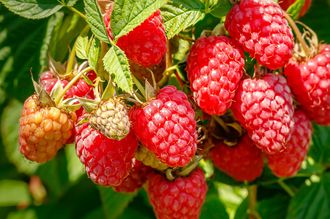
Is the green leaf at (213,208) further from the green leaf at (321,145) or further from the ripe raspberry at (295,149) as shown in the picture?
the ripe raspberry at (295,149)

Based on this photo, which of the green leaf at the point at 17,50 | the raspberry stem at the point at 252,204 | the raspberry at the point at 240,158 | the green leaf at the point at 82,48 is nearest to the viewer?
the green leaf at the point at 82,48

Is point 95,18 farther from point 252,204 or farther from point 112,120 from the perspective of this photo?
point 252,204

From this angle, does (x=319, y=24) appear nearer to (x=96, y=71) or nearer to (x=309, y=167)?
(x=309, y=167)

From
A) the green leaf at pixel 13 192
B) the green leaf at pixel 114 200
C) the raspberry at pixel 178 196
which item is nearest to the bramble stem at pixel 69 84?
the raspberry at pixel 178 196

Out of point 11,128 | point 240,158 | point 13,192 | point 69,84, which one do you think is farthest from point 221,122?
point 13,192

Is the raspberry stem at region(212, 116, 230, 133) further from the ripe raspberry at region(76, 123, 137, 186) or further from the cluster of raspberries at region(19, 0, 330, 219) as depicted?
the ripe raspberry at region(76, 123, 137, 186)
